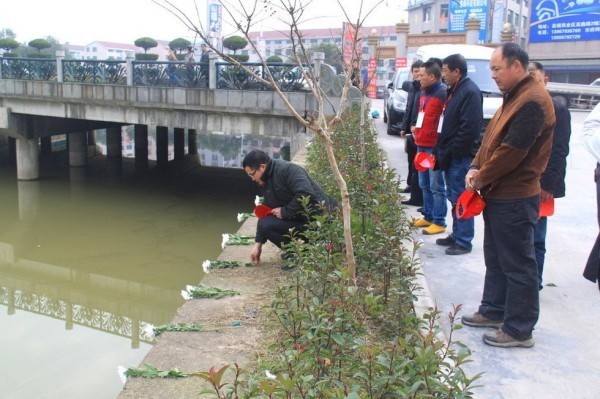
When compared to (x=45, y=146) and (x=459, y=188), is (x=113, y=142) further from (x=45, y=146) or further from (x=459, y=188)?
(x=459, y=188)

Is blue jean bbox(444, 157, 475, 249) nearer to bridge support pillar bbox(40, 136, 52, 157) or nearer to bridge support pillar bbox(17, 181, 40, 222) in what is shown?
bridge support pillar bbox(17, 181, 40, 222)

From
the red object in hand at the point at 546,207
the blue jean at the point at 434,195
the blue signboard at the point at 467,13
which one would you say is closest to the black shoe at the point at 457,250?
the blue jean at the point at 434,195

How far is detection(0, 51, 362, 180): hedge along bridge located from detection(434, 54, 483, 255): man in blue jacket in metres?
6.84

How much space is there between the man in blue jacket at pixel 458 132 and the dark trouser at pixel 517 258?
1.44 metres

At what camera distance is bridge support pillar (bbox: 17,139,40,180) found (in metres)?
16.4

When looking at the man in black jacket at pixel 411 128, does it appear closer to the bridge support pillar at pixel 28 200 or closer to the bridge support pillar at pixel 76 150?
the bridge support pillar at pixel 28 200

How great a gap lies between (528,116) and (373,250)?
151 centimetres

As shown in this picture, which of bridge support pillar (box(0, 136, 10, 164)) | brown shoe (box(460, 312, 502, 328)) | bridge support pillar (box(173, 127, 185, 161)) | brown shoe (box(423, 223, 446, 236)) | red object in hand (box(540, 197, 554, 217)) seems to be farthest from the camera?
bridge support pillar (box(173, 127, 185, 161))

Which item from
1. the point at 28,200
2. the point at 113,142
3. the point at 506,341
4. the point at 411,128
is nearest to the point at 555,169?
the point at 506,341

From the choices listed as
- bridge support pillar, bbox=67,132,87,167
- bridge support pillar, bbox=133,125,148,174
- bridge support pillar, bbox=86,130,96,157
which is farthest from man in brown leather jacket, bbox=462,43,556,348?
bridge support pillar, bbox=86,130,96,157

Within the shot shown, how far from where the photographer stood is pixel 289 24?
408cm

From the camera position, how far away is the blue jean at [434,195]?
542cm

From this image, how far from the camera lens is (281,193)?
4.95m

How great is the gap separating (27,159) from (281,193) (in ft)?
46.1
